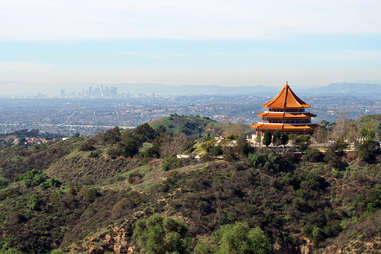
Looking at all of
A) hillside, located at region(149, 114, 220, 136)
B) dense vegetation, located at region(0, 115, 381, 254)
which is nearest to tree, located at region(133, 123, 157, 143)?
dense vegetation, located at region(0, 115, 381, 254)

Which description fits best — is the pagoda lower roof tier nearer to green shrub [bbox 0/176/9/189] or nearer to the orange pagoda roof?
the orange pagoda roof

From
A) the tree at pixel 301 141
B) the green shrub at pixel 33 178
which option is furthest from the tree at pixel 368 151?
the green shrub at pixel 33 178

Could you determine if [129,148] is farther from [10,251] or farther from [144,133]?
[10,251]

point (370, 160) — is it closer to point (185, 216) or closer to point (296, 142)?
point (296, 142)

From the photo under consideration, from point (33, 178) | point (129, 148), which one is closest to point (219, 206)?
point (129, 148)

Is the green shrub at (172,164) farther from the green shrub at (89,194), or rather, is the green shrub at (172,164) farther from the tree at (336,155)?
the tree at (336,155)

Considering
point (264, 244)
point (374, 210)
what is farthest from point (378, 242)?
point (264, 244)

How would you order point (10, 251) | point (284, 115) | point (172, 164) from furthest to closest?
point (284, 115) < point (172, 164) < point (10, 251)
